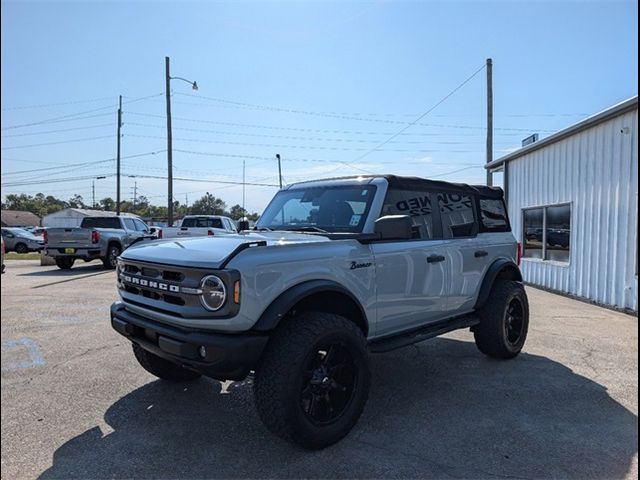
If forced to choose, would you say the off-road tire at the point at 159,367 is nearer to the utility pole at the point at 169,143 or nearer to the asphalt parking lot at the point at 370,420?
the asphalt parking lot at the point at 370,420

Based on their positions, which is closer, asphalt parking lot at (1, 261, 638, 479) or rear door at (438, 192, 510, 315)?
asphalt parking lot at (1, 261, 638, 479)

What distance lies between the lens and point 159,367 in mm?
4137

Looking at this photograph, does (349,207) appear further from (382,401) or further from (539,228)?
(539,228)

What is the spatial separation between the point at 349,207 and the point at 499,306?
2.15 meters

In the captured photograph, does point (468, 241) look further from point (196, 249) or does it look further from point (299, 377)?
point (196, 249)

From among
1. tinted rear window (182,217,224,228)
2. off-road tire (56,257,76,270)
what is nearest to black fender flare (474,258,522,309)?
tinted rear window (182,217,224,228)

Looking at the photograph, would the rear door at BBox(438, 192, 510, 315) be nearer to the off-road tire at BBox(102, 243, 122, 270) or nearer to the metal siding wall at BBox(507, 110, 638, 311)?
the metal siding wall at BBox(507, 110, 638, 311)

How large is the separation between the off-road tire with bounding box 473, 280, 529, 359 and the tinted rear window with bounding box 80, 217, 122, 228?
13.7 meters

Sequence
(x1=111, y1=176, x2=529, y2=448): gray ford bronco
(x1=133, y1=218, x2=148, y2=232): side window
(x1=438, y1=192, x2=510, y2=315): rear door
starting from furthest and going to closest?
(x1=133, y1=218, x2=148, y2=232): side window
(x1=438, y1=192, x2=510, y2=315): rear door
(x1=111, y1=176, x2=529, y2=448): gray ford bronco

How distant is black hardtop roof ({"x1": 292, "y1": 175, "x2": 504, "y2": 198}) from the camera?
4.30m

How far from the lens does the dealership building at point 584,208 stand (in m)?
7.98

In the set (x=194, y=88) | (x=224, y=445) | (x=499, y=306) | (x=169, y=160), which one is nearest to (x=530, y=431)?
(x=499, y=306)

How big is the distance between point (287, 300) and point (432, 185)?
94.1 inches

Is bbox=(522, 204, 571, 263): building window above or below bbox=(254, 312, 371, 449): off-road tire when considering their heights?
above
